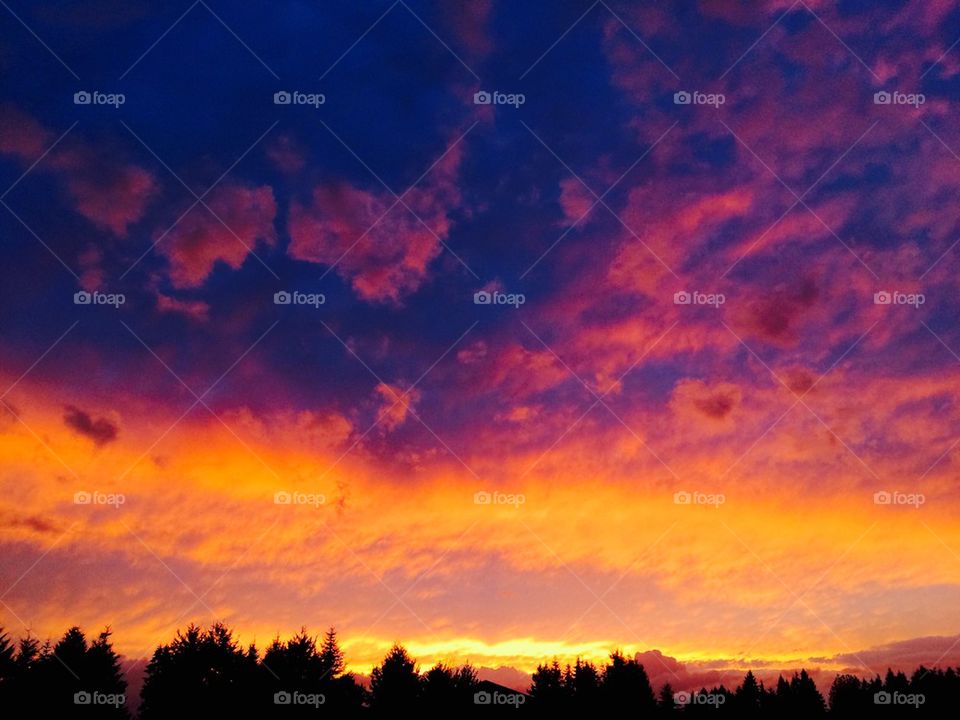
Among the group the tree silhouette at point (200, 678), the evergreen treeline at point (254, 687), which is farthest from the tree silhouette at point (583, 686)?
the tree silhouette at point (200, 678)

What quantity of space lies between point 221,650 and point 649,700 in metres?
44.5

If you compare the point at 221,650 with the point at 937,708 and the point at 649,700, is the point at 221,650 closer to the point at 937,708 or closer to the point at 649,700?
the point at 649,700

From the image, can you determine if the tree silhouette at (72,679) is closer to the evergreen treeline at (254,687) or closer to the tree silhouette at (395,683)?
the evergreen treeline at (254,687)
